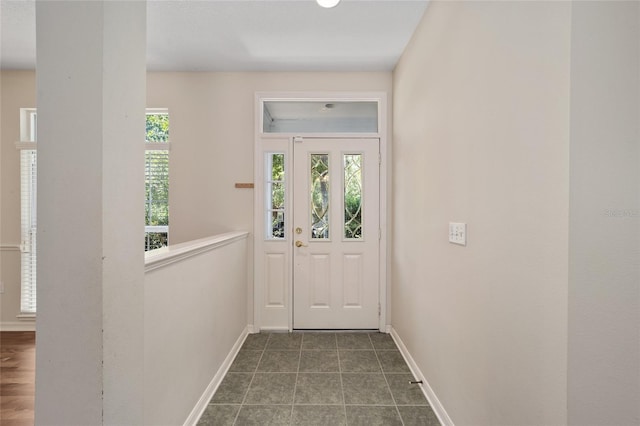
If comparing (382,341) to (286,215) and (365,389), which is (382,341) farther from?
(286,215)

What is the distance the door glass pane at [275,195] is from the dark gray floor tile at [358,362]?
4.18 feet

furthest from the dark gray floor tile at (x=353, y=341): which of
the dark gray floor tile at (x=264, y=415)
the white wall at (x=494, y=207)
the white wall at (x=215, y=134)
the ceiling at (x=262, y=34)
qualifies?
the ceiling at (x=262, y=34)

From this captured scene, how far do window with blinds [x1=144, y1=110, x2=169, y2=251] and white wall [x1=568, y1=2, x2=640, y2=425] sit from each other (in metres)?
3.21

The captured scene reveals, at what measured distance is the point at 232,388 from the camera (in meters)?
1.91

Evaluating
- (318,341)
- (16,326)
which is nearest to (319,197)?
(318,341)

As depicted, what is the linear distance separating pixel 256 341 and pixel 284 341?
0.27 metres

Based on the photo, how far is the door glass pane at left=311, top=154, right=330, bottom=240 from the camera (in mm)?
2898

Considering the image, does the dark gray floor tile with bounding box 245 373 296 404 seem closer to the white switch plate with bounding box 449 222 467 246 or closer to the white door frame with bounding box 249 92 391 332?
the white door frame with bounding box 249 92 391 332

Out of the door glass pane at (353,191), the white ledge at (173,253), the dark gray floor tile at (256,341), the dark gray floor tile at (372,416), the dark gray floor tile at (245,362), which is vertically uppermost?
the door glass pane at (353,191)

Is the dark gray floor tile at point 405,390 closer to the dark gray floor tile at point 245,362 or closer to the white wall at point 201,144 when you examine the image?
the dark gray floor tile at point 245,362

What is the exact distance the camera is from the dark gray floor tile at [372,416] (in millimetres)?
1613

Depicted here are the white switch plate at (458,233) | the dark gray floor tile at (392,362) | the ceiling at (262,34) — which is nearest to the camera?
the white switch plate at (458,233)

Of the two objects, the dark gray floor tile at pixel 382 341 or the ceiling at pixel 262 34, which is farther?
the dark gray floor tile at pixel 382 341

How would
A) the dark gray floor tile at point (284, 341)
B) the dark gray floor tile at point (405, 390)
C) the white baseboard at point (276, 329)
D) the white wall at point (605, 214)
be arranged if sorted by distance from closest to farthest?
the white wall at point (605, 214), the dark gray floor tile at point (405, 390), the dark gray floor tile at point (284, 341), the white baseboard at point (276, 329)
